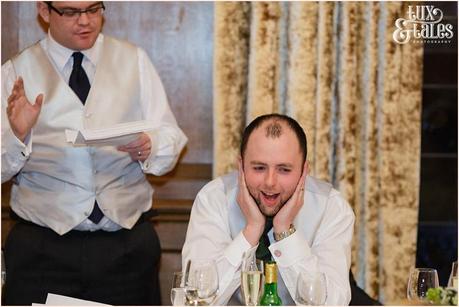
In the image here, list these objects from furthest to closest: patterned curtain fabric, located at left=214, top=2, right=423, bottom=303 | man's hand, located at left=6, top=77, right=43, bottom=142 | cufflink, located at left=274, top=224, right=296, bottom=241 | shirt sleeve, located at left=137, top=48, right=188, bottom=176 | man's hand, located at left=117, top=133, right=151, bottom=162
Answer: patterned curtain fabric, located at left=214, top=2, right=423, bottom=303
shirt sleeve, located at left=137, top=48, right=188, bottom=176
man's hand, located at left=117, top=133, right=151, bottom=162
man's hand, located at left=6, top=77, right=43, bottom=142
cufflink, located at left=274, top=224, right=296, bottom=241

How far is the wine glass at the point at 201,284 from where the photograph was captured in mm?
2285

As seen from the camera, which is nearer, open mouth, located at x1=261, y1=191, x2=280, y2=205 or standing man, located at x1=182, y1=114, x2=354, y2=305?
standing man, located at x1=182, y1=114, x2=354, y2=305

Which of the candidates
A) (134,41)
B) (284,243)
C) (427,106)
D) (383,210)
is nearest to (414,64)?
(427,106)

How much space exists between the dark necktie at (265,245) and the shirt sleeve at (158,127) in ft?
2.30

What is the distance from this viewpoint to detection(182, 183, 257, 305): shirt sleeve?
2705 mm

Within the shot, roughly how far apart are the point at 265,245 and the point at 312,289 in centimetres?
68

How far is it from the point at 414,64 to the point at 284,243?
1.58 m

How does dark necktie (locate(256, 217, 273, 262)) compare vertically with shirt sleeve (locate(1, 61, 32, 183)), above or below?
below

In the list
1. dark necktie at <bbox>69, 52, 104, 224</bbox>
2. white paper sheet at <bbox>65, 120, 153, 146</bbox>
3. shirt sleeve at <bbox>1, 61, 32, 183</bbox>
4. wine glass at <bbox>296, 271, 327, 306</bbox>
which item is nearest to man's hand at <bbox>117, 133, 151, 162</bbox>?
white paper sheet at <bbox>65, 120, 153, 146</bbox>

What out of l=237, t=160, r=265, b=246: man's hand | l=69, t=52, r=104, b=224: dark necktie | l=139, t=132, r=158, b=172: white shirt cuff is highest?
l=69, t=52, r=104, b=224: dark necktie

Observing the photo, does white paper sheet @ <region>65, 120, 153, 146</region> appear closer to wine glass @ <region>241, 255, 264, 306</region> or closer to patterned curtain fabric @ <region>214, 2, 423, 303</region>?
patterned curtain fabric @ <region>214, 2, 423, 303</region>

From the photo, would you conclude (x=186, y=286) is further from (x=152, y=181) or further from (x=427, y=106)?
(x=427, y=106)

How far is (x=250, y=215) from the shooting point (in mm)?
2820

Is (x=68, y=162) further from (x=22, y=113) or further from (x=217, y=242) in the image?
(x=217, y=242)
